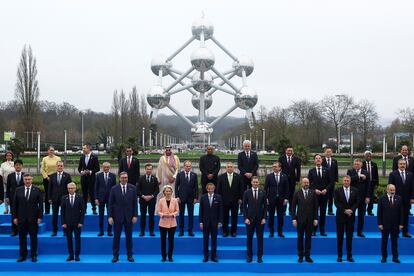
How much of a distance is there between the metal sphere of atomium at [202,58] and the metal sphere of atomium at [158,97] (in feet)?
12.7

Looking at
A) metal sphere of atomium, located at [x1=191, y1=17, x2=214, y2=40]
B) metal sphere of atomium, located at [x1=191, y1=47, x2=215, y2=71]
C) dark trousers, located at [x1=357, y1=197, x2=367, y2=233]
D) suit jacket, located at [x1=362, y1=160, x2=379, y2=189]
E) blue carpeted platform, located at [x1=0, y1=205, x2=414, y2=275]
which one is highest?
metal sphere of atomium, located at [x1=191, y1=17, x2=214, y2=40]

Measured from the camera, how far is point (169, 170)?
10219 mm

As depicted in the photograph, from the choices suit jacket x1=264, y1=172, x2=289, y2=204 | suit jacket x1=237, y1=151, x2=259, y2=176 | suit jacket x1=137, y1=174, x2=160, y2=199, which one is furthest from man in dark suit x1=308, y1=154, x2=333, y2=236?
suit jacket x1=137, y1=174, x2=160, y2=199

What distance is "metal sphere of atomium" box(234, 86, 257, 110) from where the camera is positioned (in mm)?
44750

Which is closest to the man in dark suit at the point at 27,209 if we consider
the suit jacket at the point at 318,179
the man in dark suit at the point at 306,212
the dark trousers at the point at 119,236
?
the dark trousers at the point at 119,236

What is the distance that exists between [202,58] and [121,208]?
113 feet

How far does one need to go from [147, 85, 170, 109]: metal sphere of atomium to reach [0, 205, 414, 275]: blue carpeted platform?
3499cm

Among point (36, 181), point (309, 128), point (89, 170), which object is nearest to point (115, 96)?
point (309, 128)

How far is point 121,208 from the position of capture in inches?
336

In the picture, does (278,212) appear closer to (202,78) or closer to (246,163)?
(246,163)

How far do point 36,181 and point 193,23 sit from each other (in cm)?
3040

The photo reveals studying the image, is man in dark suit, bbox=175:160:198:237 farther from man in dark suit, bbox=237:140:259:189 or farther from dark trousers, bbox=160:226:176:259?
man in dark suit, bbox=237:140:259:189

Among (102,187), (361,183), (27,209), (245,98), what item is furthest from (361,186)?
(245,98)

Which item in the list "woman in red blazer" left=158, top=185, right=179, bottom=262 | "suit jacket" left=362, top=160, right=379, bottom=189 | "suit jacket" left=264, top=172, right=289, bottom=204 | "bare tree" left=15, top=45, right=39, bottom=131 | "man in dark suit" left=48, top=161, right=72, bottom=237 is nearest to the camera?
"woman in red blazer" left=158, top=185, right=179, bottom=262
